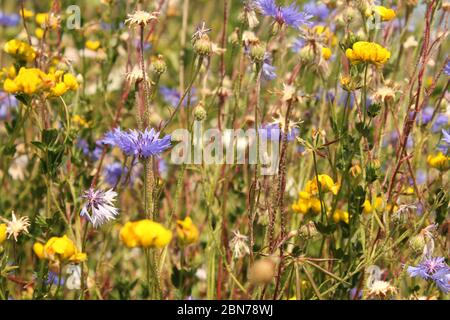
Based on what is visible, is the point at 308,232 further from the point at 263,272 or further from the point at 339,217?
the point at 263,272

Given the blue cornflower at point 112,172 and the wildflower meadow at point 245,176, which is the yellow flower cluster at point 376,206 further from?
the blue cornflower at point 112,172

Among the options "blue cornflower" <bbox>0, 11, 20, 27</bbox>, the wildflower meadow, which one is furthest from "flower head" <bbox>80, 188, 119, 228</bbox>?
"blue cornflower" <bbox>0, 11, 20, 27</bbox>

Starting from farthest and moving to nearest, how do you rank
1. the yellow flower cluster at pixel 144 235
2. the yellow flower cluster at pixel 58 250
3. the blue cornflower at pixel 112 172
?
the blue cornflower at pixel 112 172 < the yellow flower cluster at pixel 58 250 < the yellow flower cluster at pixel 144 235

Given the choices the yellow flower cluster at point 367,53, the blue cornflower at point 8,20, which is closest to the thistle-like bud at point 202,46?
the yellow flower cluster at point 367,53

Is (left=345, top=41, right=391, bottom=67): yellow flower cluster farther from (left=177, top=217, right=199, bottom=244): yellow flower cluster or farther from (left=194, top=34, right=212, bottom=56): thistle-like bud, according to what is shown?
(left=177, top=217, right=199, bottom=244): yellow flower cluster

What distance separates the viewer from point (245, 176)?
1.62m

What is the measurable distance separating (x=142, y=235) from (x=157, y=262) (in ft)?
0.87

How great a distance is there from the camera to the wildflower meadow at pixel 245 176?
122 centimetres

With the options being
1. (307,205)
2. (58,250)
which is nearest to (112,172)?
(307,205)

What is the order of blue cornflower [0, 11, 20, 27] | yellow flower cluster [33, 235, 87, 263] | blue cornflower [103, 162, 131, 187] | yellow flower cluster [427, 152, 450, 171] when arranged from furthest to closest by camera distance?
blue cornflower [0, 11, 20, 27], blue cornflower [103, 162, 131, 187], yellow flower cluster [427, 152, 450, 171], yellow flower cluster [33, 235, 87, 263]

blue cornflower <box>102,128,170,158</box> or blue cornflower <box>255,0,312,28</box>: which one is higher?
blue cornflower <box>255,0,312,28</box>

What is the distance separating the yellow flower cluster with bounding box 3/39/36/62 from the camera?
1403 mm

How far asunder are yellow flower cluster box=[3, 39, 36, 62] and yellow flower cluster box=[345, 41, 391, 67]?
612mm
